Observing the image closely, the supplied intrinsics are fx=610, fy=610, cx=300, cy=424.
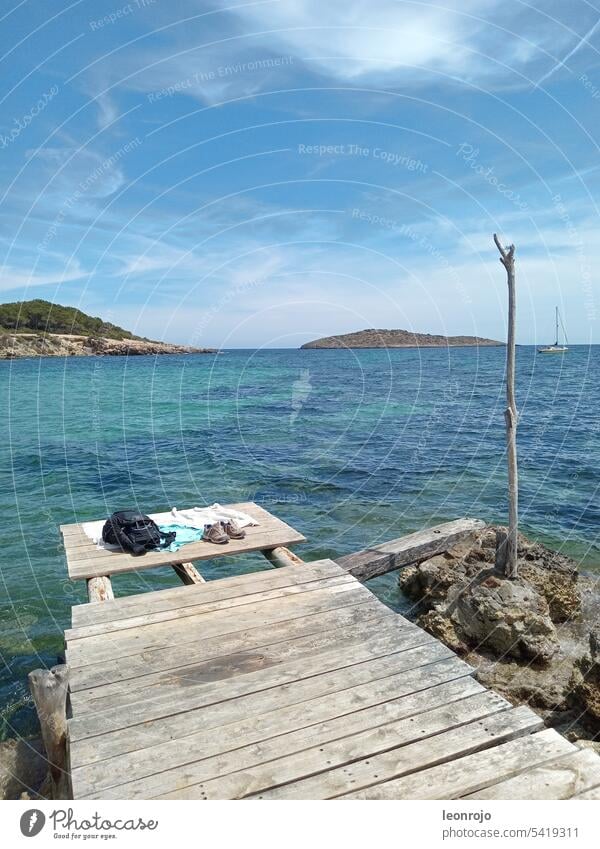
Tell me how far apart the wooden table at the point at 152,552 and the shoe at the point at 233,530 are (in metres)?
0.07

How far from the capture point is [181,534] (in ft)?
27.9

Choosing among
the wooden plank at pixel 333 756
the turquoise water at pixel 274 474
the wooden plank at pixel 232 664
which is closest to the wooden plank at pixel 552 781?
the wooden plank at pixel 333 756

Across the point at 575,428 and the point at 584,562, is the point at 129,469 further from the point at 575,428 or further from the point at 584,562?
the point at 575,428

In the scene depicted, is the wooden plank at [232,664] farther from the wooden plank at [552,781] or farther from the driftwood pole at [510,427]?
the driftwood pole at [510,427]

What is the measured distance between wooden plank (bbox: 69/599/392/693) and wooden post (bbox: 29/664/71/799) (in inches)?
7.9

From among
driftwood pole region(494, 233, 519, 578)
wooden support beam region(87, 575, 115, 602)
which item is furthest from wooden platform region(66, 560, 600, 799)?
driftwood pole region(494, 233, 519, 578)

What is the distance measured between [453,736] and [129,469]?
16.8m

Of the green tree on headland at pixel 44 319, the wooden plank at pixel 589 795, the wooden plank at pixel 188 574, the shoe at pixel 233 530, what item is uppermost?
the green tree on headland at pixel 44 319

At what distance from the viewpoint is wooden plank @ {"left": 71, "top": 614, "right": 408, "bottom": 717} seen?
4.80 meters

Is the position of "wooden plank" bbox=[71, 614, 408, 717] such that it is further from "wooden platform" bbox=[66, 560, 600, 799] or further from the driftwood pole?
the driftwood pole

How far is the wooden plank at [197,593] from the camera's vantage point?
629 centimetres

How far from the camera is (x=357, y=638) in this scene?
5645 mm

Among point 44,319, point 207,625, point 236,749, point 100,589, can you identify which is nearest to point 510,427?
point 207,625
